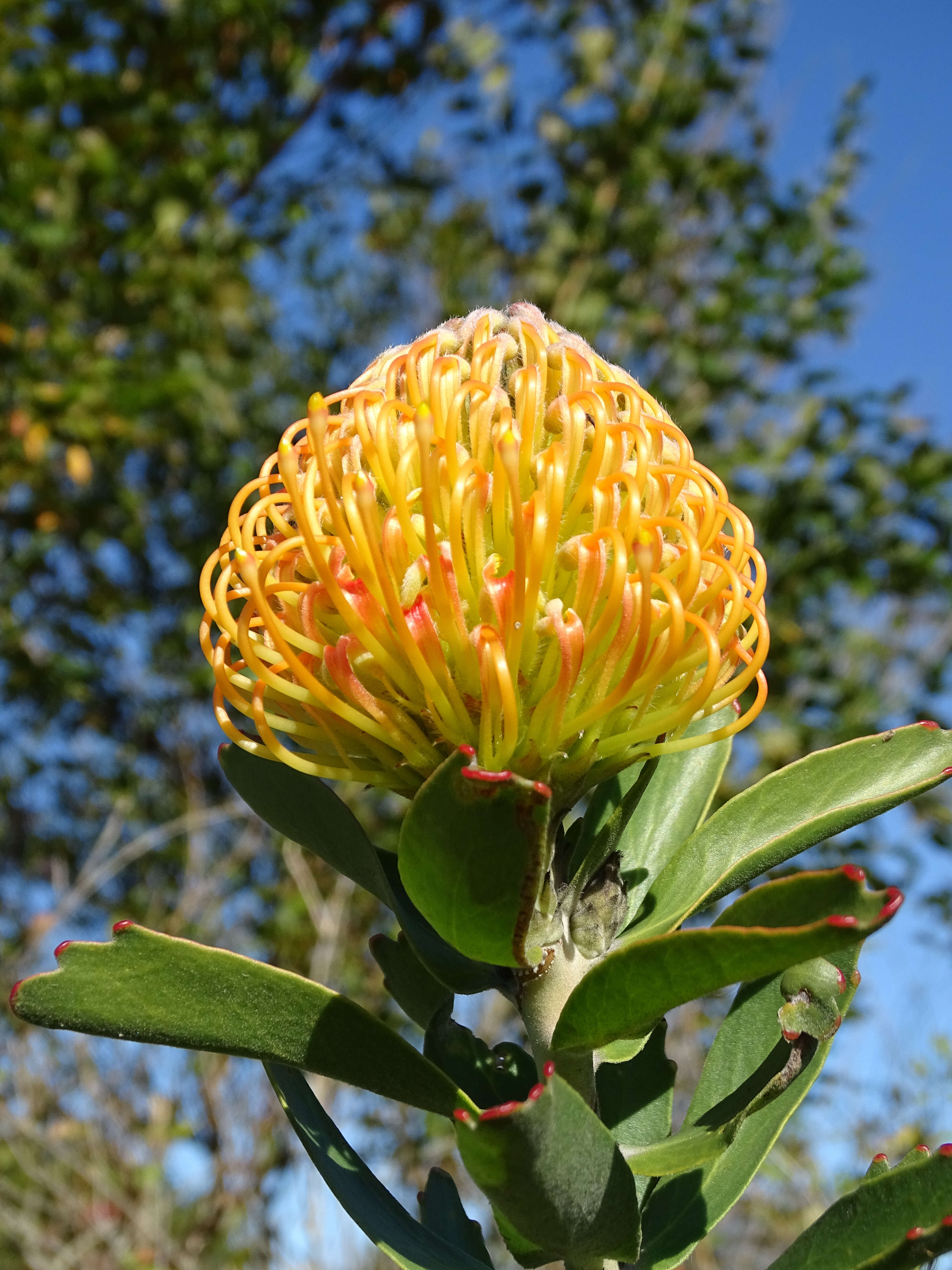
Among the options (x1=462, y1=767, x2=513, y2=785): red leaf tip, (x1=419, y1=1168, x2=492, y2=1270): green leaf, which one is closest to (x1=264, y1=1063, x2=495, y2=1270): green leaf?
(x1=419, y1=1168, x2=492, y2=1270): green leaf

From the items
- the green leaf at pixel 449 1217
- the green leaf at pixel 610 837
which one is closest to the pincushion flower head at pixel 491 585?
the green leaf at pixel 610 837

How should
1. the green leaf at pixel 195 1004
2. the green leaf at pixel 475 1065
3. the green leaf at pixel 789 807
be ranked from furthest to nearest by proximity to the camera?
the green leaf at pixel 475 1065 < the green leaf at pixel 789 807 < the green leaf at pixel 195 1004

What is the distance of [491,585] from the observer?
0.87 meters

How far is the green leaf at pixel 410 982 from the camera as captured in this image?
1053mm

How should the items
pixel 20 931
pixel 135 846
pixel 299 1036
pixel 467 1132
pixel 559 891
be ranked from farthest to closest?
1. pixel 20 931
2. pixel 135 846
3. pixel 559 891
4. pixel 299 1036
5. pixel 467 1132

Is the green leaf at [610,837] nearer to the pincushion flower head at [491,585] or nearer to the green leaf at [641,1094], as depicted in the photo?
the pincushion flower head at [491,585]

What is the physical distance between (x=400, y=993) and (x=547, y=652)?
405mm

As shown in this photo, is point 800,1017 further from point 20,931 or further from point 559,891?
point 20,931

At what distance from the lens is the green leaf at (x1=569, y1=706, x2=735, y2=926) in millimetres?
1029

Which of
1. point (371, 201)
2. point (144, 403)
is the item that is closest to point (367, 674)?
point (144, 403)

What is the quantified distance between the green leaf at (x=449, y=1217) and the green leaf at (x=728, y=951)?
0.43 meters

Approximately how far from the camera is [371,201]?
5723 mm

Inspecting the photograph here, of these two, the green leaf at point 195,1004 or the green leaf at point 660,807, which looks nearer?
the green leaf at point 195,1004

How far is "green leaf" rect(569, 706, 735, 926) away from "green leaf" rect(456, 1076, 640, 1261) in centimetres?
26
